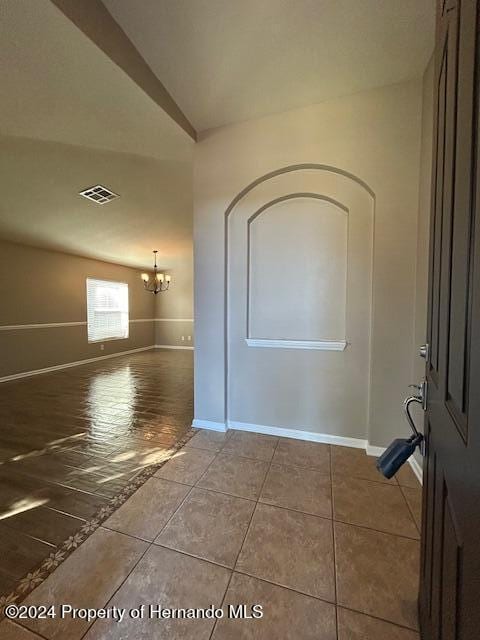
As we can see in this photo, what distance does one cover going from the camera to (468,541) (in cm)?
47

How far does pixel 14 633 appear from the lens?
94 cm

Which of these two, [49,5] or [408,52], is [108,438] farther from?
[408,52]

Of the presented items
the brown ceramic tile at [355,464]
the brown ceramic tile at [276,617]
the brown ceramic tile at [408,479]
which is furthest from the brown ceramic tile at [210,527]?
the brown ceramic tile at [408,479]

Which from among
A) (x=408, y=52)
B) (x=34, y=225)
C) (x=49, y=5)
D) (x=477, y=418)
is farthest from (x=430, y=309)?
(x=34, y=225)

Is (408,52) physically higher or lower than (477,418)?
higher

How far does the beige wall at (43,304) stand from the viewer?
180 inches

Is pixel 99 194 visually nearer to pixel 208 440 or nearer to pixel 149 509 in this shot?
pixel 208 440

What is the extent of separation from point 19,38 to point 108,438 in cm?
283

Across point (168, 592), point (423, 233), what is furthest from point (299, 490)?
point (423, 233)

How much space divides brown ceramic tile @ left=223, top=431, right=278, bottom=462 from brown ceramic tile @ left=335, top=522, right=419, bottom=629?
801mm

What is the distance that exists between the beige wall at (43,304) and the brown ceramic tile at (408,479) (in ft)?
19.4

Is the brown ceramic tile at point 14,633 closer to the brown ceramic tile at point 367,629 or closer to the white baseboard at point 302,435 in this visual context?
the brown ceramic tile at point 367,629

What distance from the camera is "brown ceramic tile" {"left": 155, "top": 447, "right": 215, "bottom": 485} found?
183cm

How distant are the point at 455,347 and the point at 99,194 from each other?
3.83 meters
